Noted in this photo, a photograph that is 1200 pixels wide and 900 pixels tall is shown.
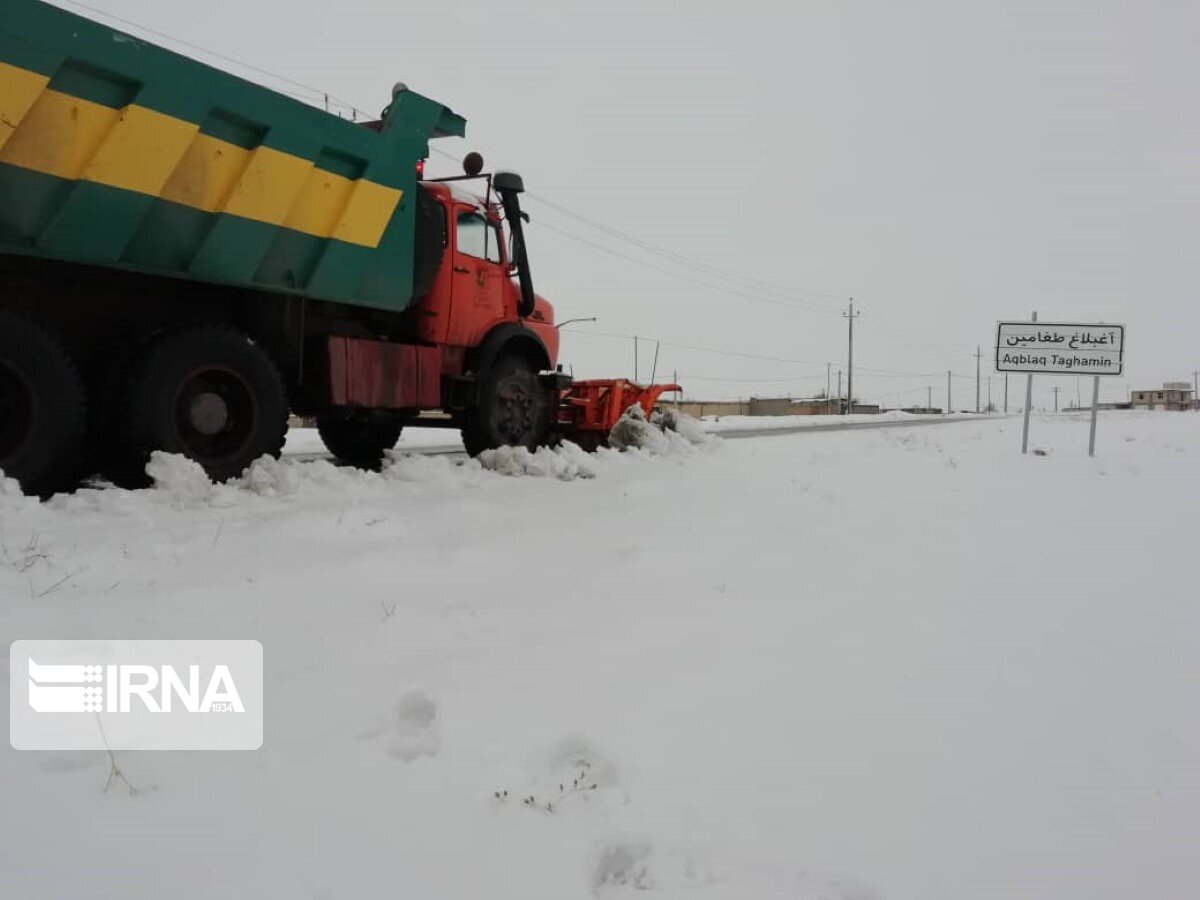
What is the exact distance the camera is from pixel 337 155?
6316 millimetres

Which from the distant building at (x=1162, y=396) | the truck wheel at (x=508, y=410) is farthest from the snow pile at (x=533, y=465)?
the distant building at (x=1162, y=396)

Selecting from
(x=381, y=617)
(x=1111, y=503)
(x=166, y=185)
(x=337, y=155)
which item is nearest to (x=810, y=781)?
(x=381, y=617)

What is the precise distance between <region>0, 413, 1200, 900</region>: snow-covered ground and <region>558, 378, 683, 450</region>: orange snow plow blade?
440 centimetres

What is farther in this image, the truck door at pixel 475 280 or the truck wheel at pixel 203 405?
the truck door at pixel 475 280

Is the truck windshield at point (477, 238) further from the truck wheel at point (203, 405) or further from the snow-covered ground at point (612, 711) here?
the snow-covered ground at point (612, 711)

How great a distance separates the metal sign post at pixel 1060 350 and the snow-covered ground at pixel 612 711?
8770mm

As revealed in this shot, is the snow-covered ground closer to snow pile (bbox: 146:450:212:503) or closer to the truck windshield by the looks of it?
Result: snow pile (bbox: 146:450:212:503)

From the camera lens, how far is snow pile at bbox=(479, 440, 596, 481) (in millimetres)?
6934

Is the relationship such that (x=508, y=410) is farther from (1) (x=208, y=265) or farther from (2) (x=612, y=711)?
(2) (x=612, y=711)

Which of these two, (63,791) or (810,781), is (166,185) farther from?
(810,781)

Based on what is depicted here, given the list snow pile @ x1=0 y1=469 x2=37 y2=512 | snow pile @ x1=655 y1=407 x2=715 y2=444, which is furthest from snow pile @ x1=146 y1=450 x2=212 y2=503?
snow pile @ x1=655 y1=407 x2=715 y2=444

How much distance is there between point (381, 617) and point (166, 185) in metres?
3.96

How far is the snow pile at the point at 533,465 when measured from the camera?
6934mm

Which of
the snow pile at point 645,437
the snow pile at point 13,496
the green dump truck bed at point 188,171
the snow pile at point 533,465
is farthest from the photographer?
the snow pile at point 645,437
